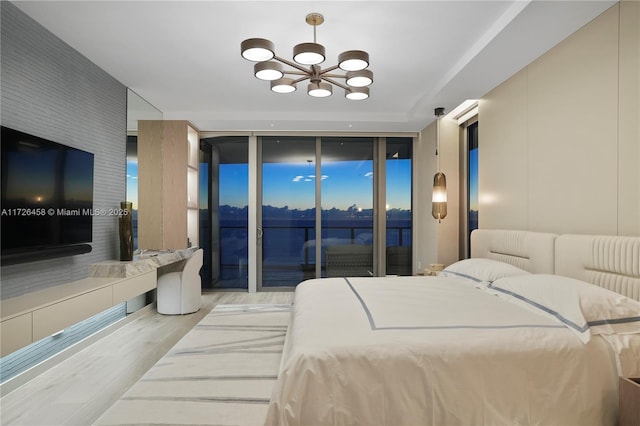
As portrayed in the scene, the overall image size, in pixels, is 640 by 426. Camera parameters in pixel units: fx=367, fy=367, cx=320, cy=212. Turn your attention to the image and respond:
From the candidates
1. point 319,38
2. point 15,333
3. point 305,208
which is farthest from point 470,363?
point 305,208

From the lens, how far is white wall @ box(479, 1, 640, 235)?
88.2 inches

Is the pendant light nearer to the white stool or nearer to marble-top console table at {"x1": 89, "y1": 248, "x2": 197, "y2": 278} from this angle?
the white stool

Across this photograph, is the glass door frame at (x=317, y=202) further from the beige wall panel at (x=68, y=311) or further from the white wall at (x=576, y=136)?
the beige wall panel at (x=68, y=311)

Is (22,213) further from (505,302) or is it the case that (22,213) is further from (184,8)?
(505,302)

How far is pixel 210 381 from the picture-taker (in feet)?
8.45

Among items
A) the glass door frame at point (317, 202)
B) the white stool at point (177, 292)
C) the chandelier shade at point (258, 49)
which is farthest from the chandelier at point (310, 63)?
the glass door frame at point (317, 202)

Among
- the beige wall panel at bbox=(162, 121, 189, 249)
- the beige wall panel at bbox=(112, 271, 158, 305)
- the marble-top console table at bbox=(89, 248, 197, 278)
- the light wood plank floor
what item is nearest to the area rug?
the light wood plank floor

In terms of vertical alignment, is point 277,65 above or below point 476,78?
below

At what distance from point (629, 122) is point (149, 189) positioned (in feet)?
16.1

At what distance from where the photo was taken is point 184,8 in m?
2.56

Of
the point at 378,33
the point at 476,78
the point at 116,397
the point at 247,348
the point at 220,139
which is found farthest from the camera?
the point at 220,139

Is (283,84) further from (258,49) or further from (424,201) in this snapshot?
(424,201)

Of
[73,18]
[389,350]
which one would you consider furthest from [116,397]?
[73,18]

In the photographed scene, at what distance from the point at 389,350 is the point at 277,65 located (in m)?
2.06
